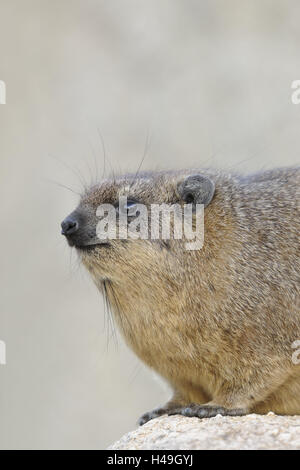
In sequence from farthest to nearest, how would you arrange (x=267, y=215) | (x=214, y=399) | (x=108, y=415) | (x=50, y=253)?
(x=50, y=253) < (x=108, y=415) < (x=267, y=215) < (x=214, y=399)

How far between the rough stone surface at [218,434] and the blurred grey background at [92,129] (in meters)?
8.50

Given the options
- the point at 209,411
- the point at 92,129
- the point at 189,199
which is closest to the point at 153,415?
the point at 209,411

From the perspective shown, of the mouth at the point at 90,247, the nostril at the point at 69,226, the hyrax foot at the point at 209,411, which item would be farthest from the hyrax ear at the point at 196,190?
the hyrax foot at the point at 209,411

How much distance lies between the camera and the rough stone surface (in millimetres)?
3863

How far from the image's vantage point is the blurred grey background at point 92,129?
532 inches

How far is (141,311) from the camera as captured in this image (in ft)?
16.3

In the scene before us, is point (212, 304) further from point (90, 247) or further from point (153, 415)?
point (153, 415)

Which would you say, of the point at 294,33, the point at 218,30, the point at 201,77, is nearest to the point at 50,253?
the point at 201,77

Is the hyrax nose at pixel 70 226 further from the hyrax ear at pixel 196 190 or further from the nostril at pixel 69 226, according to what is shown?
the hyrax ear at pixel 196 190

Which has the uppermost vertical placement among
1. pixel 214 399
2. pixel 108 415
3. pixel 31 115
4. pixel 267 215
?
pixel 31 115

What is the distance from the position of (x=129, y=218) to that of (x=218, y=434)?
169 cm

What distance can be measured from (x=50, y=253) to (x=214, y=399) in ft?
32.1

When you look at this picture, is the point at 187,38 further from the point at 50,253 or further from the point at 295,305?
the point at 295,305

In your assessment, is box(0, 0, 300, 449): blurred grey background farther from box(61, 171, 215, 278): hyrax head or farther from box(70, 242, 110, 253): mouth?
box(70, 242, 110, 253): mouth
